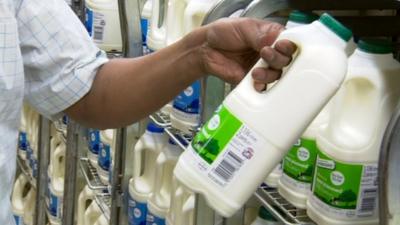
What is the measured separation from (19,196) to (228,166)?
111 inches

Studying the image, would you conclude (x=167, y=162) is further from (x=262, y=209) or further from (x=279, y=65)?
(x=279, y=65)

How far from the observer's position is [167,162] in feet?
6.30

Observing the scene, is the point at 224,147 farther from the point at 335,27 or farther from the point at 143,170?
the point at 143,170

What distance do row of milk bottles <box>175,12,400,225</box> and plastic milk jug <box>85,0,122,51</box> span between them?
55.0 inches

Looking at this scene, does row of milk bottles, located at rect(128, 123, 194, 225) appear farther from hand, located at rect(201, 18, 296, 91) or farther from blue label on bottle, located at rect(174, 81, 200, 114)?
hand, located at rect(201, 18, 296, 91)

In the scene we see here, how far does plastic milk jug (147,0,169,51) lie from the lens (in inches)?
73.0

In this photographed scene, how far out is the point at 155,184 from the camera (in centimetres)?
198

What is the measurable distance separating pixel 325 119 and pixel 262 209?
342 mm

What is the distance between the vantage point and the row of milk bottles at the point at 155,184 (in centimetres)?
180

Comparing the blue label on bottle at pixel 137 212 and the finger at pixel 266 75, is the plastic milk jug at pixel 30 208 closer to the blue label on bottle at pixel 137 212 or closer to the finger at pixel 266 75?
the blue label on bottle at pixel 137 212

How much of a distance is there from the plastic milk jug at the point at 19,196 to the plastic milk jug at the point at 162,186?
1570mm

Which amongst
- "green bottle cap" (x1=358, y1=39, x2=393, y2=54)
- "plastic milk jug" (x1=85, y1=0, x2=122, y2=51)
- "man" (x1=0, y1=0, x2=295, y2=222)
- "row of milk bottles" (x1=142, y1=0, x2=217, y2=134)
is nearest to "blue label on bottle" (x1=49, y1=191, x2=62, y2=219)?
"plastic milk jug" (x1=85, y1=0, x2=122, y2=51)

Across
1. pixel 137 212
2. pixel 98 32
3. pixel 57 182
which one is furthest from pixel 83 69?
pixel 57 182

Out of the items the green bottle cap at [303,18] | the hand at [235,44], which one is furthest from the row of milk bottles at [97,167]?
the green bottle cap at [303,18]
